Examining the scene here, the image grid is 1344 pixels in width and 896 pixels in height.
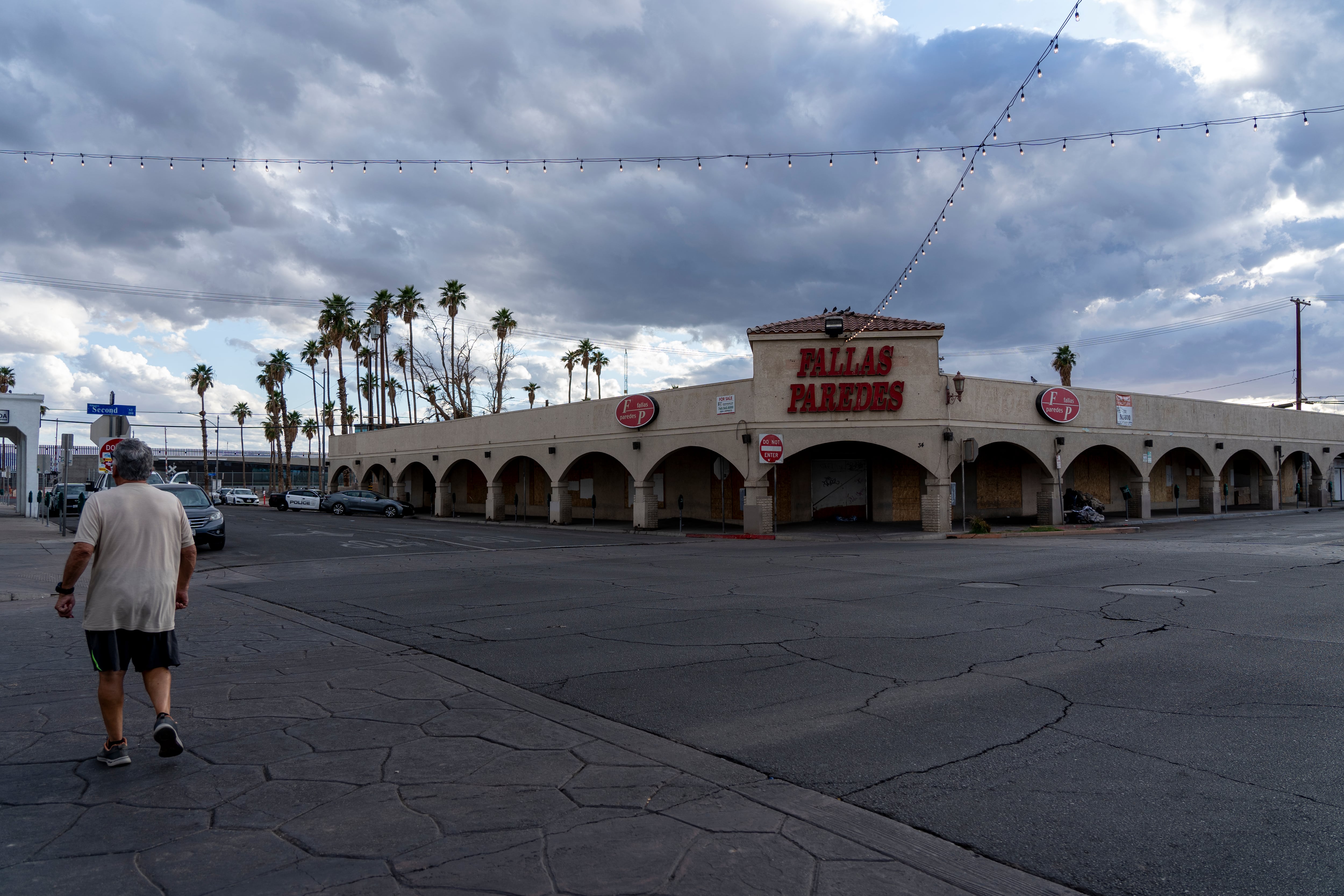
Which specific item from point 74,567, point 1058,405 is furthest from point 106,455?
point 1058,405

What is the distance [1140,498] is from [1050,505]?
6.58m

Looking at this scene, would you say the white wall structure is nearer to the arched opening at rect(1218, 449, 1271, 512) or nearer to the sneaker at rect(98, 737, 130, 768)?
the sneaker at rect(98, 737, 130, 768)

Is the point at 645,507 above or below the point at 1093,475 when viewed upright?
below

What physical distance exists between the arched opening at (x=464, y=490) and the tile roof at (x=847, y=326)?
21.2 meters

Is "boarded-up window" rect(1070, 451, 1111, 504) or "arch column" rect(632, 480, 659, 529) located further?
"boarded-up window" rect(1070, 451, 1111, 504)

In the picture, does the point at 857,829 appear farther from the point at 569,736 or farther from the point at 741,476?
the point at 741,476

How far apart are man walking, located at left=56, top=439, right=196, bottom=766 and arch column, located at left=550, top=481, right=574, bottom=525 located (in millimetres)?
29494

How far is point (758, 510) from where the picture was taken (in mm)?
27188

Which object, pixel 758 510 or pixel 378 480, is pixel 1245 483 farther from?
pixel 378 480

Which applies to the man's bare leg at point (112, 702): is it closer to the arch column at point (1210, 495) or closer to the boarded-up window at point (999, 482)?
the boarded-up window at point (999, 482)

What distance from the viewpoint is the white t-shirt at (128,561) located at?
15.5 ft

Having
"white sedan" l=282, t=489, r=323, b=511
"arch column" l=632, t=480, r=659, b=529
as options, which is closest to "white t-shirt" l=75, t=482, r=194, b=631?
"arch column" l=632, t=480, r=659, b=529

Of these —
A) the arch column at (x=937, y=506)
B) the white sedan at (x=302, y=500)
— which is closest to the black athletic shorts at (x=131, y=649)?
the arch column at (x=937, y=506)

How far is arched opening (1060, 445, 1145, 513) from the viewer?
116 ft
